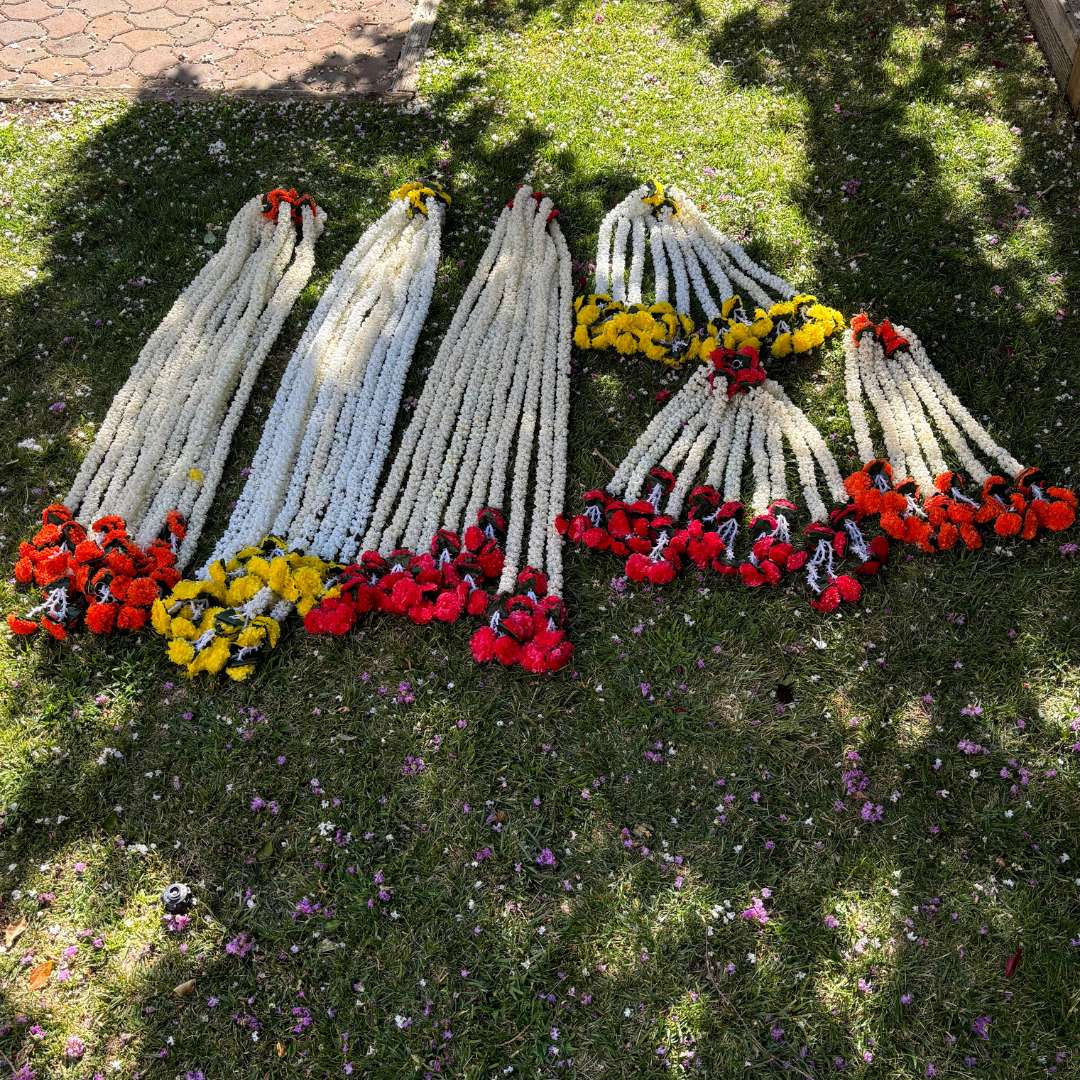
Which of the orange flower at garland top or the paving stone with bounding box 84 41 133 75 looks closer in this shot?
the orange flower at garland top

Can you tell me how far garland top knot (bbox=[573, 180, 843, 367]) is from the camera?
17.3 ft

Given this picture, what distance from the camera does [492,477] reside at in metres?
4.82

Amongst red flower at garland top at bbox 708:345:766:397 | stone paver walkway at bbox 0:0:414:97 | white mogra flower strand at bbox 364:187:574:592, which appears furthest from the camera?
stone paver walkway at bbox 0:0:414:97

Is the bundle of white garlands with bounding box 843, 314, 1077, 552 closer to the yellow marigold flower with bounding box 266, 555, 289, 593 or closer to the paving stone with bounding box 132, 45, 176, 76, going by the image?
the yellow marigold flower with bounding box 266, 555, 289, 593

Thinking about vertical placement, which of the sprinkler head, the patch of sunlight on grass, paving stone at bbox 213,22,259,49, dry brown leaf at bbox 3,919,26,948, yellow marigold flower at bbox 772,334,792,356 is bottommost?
dry brown leaf at bbox 3,919,26,948

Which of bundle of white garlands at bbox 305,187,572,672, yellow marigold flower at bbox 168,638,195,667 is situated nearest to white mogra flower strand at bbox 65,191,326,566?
yellow marigold flower at bbox 168,638,195,667

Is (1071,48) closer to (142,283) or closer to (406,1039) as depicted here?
(142,283)

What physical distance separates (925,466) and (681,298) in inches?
73.7

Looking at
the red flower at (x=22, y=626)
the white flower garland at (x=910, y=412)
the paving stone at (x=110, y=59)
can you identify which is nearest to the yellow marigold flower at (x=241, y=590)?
the red flower at (x=22, y=626)

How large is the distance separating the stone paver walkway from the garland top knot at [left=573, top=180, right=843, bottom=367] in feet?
10.2

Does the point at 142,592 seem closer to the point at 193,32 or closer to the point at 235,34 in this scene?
the point at 235,34

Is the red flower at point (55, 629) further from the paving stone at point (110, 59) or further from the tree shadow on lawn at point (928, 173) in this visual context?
the paving stone at point (110, 59)

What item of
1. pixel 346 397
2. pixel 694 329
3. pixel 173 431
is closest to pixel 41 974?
pixel 173 431

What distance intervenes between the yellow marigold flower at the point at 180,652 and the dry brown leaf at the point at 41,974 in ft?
4.29
